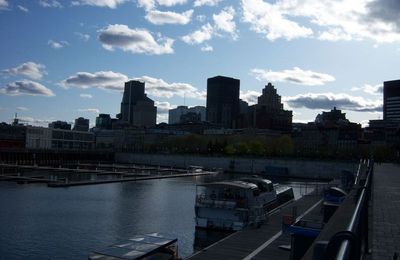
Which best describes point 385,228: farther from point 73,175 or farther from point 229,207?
point 73,175

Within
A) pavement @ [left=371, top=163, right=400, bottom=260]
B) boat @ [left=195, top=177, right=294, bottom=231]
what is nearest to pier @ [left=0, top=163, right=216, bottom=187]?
boat @ [left=195, top=177, right=294, bottom=231]

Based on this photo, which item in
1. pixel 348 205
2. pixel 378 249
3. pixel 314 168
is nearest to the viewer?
pixel 378 249

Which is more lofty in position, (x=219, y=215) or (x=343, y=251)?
(x=343, y=251)

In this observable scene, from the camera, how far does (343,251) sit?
3953mm

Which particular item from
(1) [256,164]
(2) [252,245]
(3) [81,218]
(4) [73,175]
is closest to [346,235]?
(2) [252,245]

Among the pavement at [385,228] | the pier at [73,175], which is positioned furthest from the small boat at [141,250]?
the pier at [73,175]

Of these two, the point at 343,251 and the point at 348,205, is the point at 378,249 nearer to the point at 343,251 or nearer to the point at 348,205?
the point at 348,205

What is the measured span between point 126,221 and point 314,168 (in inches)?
3775

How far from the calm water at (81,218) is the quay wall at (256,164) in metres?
65.5

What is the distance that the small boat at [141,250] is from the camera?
2427cm

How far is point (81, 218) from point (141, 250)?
23291 mm

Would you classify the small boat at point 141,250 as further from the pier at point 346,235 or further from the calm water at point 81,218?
the calm water at point 81,218

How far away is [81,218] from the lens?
4672cm

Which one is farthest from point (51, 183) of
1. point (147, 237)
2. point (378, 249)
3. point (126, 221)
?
point (378, 249)
